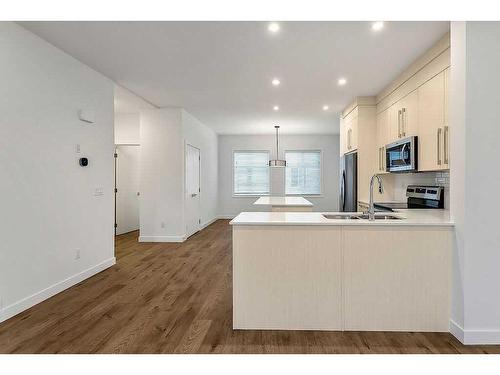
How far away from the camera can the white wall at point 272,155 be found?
1002 centimetres

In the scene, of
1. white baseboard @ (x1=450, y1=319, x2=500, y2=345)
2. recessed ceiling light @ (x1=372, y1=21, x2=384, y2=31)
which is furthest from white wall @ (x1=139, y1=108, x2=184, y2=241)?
white baseboard @ (x1=450, y1=319, x2=500, y2=345)

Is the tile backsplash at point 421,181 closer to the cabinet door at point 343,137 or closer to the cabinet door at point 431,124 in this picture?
the cabinet door at point 431,124

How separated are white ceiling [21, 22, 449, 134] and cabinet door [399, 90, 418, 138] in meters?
0.39

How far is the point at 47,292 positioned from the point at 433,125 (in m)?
4.14

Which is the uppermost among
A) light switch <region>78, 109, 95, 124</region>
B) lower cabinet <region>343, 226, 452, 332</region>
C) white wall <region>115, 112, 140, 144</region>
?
white wall <region>115, 112, 140, 144</region>

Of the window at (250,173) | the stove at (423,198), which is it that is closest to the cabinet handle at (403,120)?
the stove at (423,198)

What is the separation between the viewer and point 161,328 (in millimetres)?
2633

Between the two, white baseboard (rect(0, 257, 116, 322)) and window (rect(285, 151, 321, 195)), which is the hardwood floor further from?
window (rect(285, 151, 321, 195))

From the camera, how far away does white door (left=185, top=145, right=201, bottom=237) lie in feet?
22.6

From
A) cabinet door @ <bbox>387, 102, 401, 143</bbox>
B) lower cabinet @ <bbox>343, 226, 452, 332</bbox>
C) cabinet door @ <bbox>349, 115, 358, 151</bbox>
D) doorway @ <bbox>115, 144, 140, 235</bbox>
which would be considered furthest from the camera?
doorway @ <bbox>115, 144, 140, 235</bbox>

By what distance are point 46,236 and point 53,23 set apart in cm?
197
